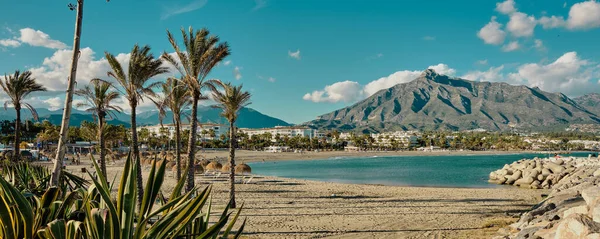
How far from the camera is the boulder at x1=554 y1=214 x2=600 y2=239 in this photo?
19.3ft

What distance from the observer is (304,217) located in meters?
13.9

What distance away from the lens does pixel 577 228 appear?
20.0 feet

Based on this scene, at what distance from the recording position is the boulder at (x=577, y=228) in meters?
5.89

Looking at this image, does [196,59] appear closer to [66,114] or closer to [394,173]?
[66,114]

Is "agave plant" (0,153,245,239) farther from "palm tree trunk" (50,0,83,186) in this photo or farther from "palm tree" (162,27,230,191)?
"palm tree" (162,27,230,191)

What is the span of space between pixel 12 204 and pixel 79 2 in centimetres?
365

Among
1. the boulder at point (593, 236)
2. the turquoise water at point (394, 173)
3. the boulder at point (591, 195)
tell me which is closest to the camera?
the boulder at point (593, 236)

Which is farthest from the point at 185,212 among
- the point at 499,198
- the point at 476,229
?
the point at 499,198

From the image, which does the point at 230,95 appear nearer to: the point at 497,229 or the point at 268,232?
the point at 268,232

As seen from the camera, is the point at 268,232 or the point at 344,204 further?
the point at 344,204

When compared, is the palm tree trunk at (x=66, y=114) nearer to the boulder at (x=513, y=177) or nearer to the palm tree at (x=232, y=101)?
the palm tree at (x=232, y=101)

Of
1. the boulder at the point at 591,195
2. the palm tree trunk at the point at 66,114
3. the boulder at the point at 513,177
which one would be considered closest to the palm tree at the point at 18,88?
the palm tree trunk at the point at 66,114

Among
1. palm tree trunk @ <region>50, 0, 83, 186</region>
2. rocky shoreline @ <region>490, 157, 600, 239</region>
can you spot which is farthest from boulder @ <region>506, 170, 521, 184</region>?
palm tree trunk @ <region>50, 0, 83, 186</region>

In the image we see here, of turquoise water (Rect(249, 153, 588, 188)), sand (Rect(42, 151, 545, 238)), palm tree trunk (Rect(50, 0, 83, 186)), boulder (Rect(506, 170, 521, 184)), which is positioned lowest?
turquoise water (Rect(249, 153, 588, 188))
